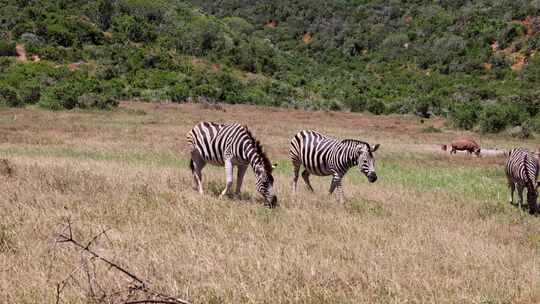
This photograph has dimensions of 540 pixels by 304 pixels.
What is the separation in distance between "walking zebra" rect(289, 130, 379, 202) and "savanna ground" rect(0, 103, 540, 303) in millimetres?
661

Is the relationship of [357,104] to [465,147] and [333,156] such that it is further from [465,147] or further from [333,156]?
[333,156]

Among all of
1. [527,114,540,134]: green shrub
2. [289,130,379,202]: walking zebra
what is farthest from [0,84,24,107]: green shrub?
[527,114,540,134]: green shrub

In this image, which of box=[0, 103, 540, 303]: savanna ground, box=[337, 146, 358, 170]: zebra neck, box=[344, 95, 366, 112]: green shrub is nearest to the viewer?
box=[0, 103, 540, 303]: savanna ground

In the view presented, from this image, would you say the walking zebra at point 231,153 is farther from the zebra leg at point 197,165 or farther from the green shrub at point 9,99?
the green shrub at point 9,99

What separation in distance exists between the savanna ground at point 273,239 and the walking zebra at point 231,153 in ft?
1.64

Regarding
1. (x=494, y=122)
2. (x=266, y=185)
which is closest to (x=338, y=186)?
(x=266, y=185)

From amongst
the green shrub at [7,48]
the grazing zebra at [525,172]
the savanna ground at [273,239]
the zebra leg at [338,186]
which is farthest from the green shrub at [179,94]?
the grazing zebra at [525,172]

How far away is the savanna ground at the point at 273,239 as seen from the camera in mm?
5270

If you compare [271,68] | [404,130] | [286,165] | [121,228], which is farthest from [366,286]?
[271,68]

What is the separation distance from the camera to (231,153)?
429 inches

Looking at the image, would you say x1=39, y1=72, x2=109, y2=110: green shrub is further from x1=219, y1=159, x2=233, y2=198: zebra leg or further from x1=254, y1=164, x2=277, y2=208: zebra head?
x1=254, y1=164, x2=277, y2=208: zebra head

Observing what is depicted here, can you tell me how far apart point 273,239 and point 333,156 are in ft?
16.8

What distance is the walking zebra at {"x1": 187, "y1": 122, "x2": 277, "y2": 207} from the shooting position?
33.5 ft

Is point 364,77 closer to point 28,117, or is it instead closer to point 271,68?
point 271,68
